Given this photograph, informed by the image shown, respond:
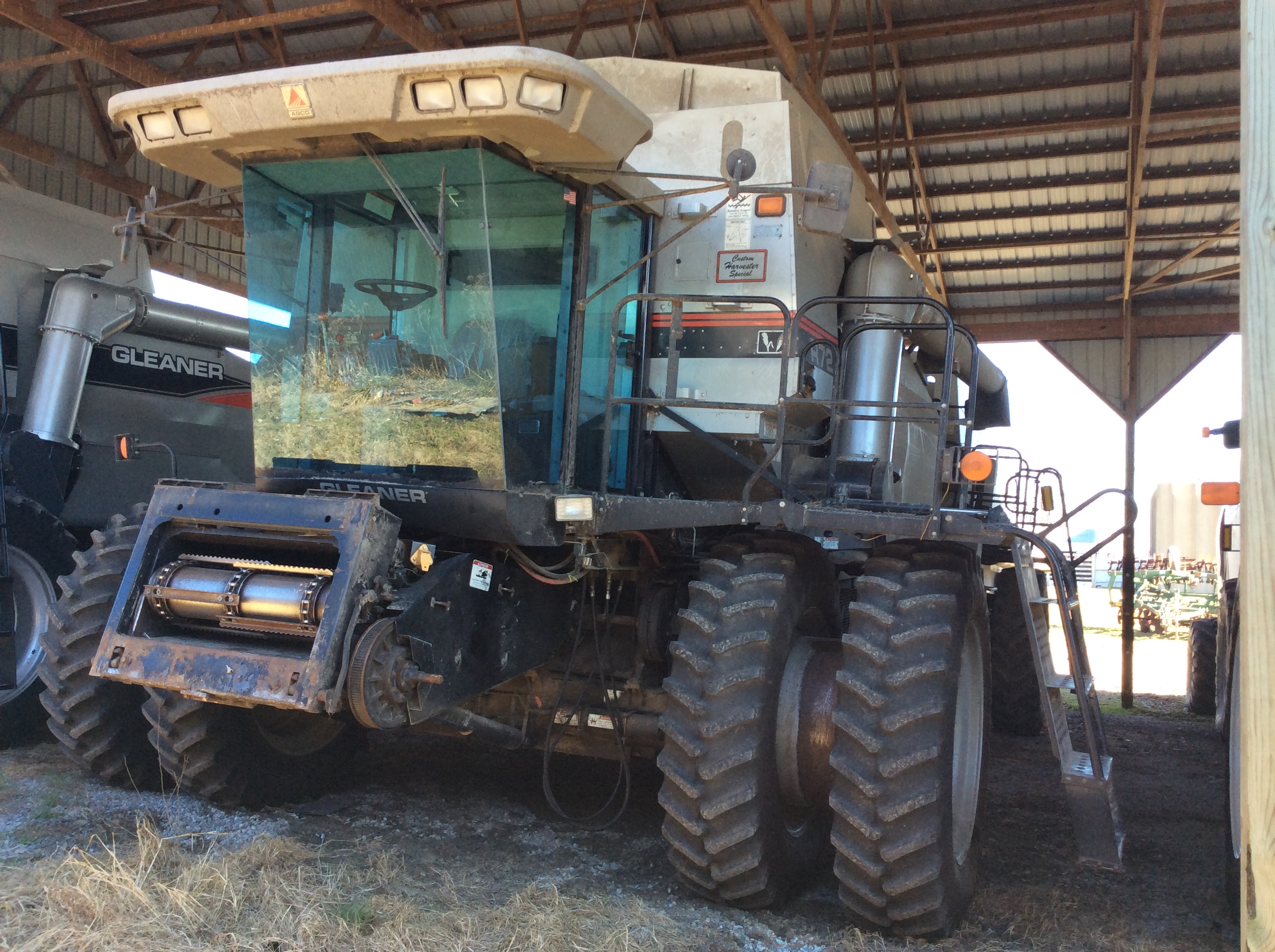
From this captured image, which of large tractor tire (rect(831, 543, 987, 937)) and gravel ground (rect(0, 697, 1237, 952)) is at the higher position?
large tractor tire (rect(831, 543, 987, 937))

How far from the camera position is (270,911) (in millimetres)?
3422

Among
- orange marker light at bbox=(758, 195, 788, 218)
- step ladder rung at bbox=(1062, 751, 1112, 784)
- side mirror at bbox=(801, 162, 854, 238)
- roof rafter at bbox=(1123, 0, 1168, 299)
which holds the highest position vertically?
roof rafter at bbox=(1123, 0, 1168, 299)

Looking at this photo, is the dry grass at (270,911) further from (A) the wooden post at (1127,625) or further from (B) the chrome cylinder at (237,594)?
(A) the wooden post at (1127,625)

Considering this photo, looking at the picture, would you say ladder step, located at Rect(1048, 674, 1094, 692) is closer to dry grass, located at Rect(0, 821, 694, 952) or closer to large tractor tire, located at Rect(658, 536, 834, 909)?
large tractor tire, located at Rect(658, 536, 834, 909)

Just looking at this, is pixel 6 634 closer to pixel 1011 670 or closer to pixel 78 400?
pixel 78 400

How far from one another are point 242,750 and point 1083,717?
358cm

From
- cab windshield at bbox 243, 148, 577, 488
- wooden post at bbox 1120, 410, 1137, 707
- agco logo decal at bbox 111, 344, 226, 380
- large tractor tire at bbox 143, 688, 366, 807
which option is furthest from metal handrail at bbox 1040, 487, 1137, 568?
agco logo decal at bbox 111, 344, 226, 380

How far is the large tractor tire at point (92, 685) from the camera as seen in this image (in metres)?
4.62

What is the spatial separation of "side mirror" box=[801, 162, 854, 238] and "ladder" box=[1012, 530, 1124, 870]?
Answer: 4.51ft

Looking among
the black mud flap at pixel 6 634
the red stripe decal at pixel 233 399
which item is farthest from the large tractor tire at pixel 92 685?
the red stripe decal at pixel 233 399

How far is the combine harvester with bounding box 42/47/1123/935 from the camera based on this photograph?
3.72 meters

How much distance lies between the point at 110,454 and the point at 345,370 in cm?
360

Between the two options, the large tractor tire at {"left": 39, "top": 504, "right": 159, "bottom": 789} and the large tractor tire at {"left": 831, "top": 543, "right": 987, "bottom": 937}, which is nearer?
the large tractor tire at {"left": 831, "top": 543, "right": 987, "bottom": 937}

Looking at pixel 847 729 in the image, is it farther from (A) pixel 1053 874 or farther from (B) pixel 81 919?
(B) pixel 81 919
